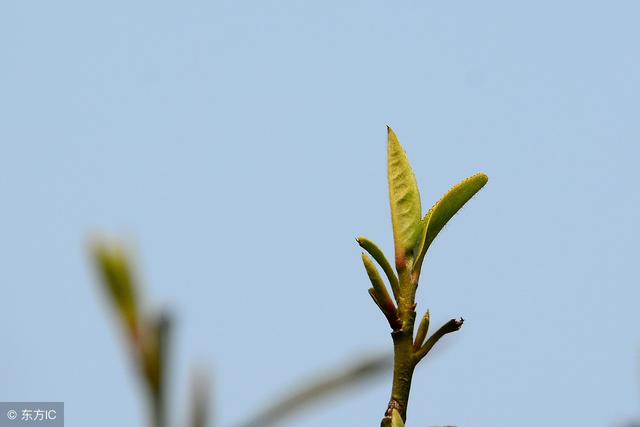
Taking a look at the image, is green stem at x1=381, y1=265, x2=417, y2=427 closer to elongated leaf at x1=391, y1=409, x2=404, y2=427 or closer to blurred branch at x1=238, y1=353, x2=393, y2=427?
elongated leaf at x1=391, y1=409, x2=404, y2=427

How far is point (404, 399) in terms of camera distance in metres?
1.70

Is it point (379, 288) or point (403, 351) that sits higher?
point (379, 288)

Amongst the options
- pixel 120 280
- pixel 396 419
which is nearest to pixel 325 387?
pixel 120 280

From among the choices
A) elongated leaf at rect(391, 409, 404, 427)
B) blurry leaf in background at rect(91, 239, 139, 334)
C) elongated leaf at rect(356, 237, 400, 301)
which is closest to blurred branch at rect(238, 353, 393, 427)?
blurry leaf in background at rect(91, 239, 139, 334)

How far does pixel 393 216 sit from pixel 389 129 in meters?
0.17

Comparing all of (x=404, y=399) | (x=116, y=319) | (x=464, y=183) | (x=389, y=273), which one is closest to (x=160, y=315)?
(x=116, y=319)

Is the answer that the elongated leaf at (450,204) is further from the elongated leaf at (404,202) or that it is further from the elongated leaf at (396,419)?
the elongated leaf at (396,419)

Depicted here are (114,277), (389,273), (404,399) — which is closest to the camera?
(114,277)

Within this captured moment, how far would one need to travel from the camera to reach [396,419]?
1.65 meters

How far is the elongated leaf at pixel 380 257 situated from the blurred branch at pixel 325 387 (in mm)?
1106

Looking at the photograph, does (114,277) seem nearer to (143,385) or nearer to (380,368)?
(143,385)

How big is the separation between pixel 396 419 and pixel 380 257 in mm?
371

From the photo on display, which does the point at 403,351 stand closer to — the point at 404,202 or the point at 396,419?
the point at 396,419

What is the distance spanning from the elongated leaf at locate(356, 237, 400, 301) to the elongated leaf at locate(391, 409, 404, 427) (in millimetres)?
307
